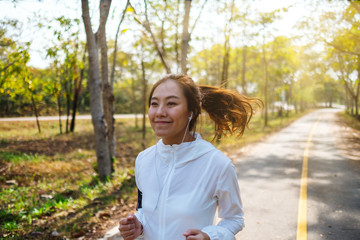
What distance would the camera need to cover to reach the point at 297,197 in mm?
6133

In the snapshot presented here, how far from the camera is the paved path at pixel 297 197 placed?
4465mm

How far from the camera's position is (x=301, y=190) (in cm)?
661

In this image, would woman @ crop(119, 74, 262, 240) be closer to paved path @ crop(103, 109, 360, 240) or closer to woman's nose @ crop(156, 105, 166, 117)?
woman's nose @ crop(156, 105, 166, 117)

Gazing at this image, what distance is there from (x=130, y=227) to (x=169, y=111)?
859 mm

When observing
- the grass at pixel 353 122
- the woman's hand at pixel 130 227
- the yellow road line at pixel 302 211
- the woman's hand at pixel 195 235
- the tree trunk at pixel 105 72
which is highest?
the tree trunk at pixel 105 72

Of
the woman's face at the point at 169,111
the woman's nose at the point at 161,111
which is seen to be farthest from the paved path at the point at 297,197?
the woman's nose at the point at 161,111

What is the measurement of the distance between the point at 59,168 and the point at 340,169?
9.01 metres

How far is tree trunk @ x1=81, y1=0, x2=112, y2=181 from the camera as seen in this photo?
6882 millimetres

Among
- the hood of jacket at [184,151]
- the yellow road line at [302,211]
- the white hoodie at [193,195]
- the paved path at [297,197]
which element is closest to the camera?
the white hoodie at [193,195]

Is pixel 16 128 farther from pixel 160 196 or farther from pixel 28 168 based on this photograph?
pixel 160 196

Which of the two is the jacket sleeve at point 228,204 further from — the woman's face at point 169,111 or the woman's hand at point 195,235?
the woman's face at point 169,111

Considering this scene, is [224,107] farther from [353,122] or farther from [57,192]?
[353,122]

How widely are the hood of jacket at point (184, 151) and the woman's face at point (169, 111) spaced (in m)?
0.10

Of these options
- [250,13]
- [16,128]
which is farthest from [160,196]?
[250,13]
